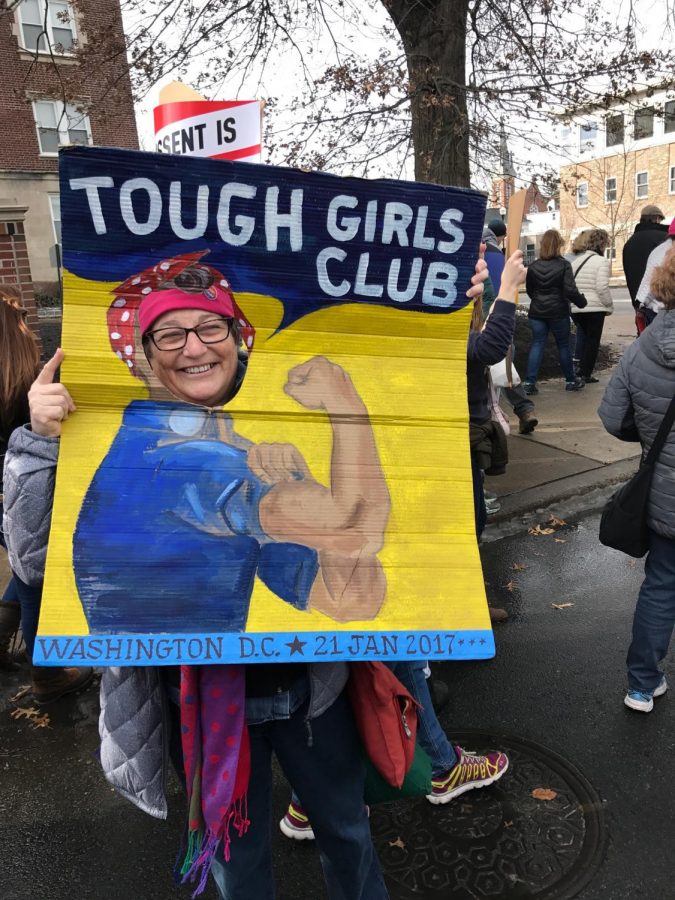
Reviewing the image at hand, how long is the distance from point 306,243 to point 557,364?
9947 mm

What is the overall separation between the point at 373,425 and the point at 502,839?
1768 millimetres

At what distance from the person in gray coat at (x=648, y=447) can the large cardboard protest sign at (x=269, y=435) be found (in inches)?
58.3

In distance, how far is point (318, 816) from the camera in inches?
68.1

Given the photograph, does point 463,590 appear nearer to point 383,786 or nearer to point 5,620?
point 383,786

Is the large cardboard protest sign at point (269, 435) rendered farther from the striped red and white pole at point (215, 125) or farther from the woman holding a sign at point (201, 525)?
the striped red and white pole at point (215, 125)

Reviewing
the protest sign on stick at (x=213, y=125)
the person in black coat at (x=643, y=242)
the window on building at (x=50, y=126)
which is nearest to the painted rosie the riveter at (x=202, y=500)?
the protest sign on stick at (x=213, y=125)

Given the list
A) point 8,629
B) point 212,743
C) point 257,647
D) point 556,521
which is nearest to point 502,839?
point 212,743

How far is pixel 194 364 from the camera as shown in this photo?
1.49m

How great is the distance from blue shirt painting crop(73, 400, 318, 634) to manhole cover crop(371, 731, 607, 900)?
146cm

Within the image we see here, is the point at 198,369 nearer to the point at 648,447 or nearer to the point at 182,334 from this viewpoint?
the point at 182,334

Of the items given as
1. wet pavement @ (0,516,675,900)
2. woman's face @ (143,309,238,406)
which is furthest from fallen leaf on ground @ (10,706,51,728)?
woman's face @ (143,309,238,406)

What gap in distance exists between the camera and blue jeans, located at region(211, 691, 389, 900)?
167cm

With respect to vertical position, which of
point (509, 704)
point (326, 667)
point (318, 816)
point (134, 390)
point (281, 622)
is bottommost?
point (509, 704)

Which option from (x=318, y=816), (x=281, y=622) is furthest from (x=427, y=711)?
(x=281, y=622)
